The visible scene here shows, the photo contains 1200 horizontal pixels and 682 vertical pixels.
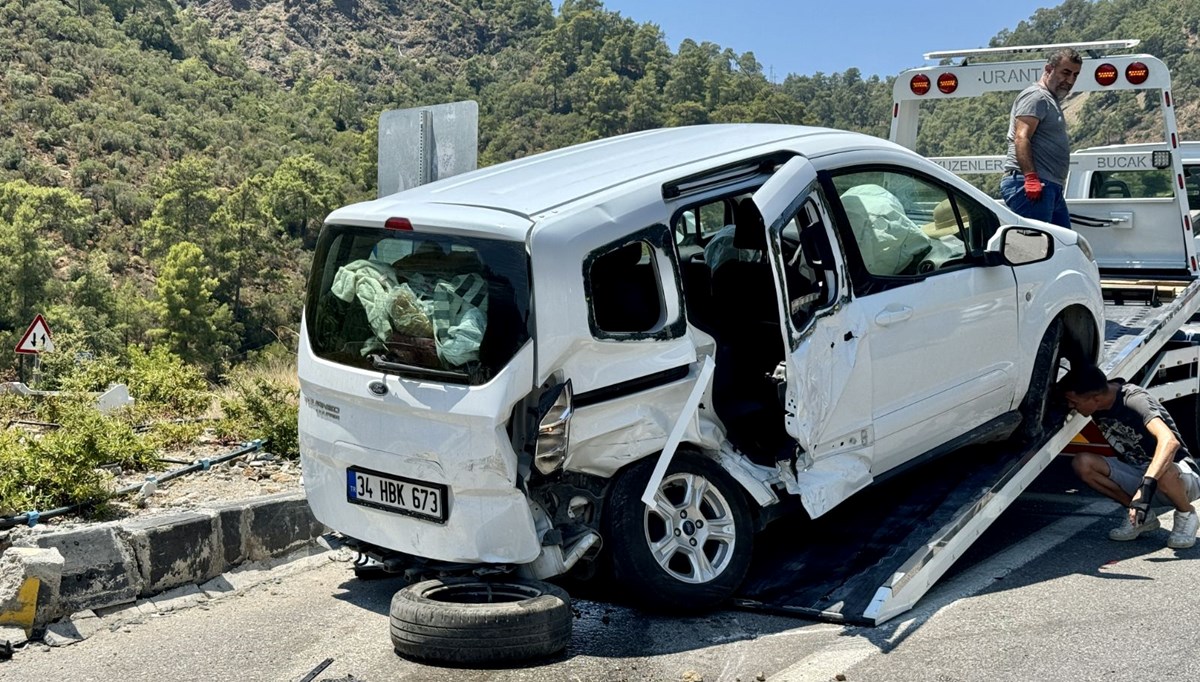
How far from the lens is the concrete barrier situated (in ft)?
16.8

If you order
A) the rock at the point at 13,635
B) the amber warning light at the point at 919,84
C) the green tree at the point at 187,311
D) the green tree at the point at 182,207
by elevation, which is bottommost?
the green tree at the point at 187,311

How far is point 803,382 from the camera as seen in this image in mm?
5133

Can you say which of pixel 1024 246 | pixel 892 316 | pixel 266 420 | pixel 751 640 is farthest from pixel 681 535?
pixel 266 420

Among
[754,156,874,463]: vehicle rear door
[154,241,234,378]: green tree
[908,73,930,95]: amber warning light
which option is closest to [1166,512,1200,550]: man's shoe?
[754,156,874,463]: vehicle rear door

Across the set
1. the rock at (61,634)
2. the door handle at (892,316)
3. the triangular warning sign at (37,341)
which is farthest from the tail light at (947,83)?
the triangular warning sign at (37,341)

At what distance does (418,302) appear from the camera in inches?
186

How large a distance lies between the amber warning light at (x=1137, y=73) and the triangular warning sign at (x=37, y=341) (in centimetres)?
1438

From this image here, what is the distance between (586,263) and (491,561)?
121cm

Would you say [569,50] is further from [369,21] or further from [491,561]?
[491,561]

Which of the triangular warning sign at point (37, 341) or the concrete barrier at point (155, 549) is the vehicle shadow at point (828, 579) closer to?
the concrete barrier at point (155, 549)

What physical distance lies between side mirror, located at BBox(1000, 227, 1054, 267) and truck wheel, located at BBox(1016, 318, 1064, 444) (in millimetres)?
639

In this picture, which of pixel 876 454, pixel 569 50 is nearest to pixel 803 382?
pixel 876 454

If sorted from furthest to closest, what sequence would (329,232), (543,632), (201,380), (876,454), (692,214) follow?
1. (201,380)
2. (692,214)
3. (876,454)
4. (329,232)
5. (543,632)

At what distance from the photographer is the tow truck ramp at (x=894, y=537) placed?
199 inches
